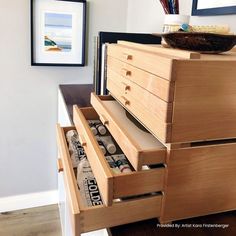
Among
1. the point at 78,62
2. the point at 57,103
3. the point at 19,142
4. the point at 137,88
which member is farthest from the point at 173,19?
the point at 19,142

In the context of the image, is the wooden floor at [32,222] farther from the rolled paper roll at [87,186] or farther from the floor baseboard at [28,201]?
the rolled paper roll at [87,186]

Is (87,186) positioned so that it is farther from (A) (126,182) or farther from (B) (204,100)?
(B) (204,100)

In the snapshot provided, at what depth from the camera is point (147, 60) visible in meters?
0.67

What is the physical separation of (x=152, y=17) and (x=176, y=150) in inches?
45.0

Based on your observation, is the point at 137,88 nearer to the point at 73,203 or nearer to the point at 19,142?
the point at 73,203

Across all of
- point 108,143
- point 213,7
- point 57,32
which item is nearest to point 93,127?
point 108,143

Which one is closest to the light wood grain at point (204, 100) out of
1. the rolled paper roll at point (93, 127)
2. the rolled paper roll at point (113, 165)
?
the rolled paper roll at point (113, 165)

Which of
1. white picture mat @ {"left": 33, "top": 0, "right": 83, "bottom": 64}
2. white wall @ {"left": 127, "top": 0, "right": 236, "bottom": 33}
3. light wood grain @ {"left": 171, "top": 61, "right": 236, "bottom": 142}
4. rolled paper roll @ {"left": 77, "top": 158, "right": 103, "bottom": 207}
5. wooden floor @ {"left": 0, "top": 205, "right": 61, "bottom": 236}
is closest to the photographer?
light wood grain @ {"left": 171, "top": 61, "right": 236, "bottom": 142}

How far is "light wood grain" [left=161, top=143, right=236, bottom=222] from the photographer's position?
633 mm

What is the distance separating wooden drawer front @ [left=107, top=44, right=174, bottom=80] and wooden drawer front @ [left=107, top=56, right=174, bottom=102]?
0.5 inches

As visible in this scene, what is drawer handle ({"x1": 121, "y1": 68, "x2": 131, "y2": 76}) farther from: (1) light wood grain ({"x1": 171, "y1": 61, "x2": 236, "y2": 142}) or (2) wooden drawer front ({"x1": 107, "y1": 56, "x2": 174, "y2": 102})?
(1) light wood grain ({"x1": 171, "y1": 61, "x2": 236, "y2": 142})

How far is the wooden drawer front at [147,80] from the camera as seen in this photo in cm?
58

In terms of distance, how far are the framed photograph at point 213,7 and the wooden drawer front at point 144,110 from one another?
438 millimetres

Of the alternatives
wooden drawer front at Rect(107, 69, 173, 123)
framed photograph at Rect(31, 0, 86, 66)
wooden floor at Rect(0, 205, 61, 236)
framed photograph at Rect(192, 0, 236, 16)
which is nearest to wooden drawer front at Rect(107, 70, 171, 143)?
wooden drawer front at Rect(107, 69, 173, 123)
